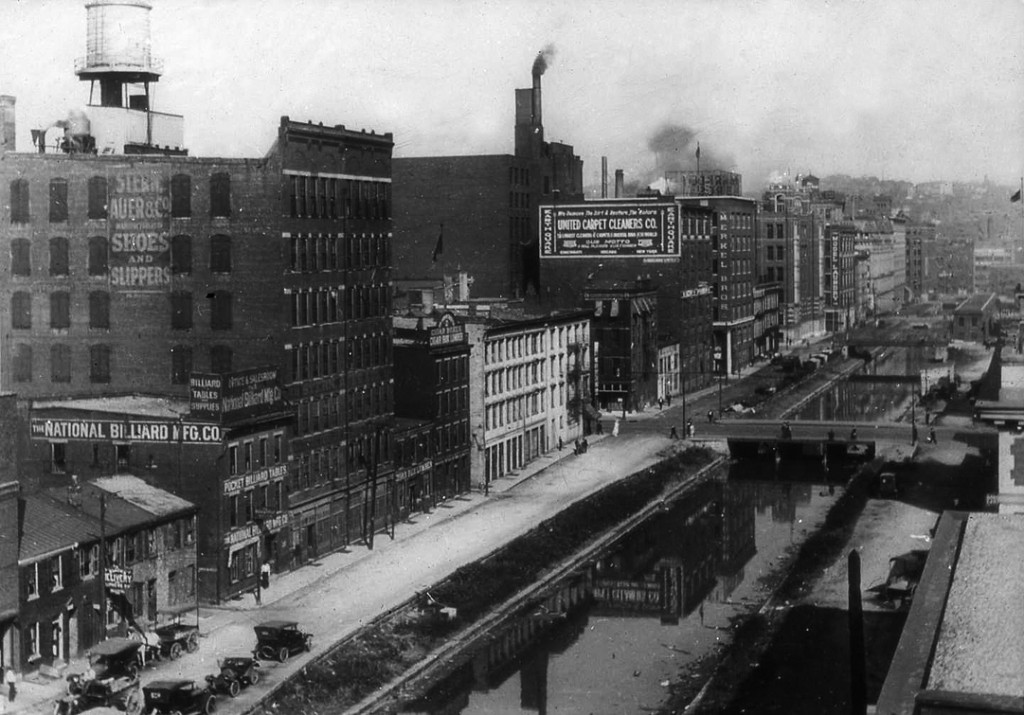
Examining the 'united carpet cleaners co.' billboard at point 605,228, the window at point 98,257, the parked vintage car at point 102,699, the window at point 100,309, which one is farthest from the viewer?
the 'united carpet cleaners co.' billboard at point 605,228

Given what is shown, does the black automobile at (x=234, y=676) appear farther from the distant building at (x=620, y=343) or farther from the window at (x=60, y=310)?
the distant building at (x=620, y=343)

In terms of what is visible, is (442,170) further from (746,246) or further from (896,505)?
(896,505)

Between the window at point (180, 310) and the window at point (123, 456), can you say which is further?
the window at point (180, 310)

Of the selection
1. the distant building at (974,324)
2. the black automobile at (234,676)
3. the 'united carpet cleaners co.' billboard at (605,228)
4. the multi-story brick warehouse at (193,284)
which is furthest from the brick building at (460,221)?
the black automobile at (234,676)

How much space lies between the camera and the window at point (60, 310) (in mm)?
67438

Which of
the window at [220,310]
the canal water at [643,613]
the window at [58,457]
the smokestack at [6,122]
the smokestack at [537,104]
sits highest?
the smokestack at [537,104]

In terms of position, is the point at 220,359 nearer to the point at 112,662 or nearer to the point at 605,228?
the point at 112,662

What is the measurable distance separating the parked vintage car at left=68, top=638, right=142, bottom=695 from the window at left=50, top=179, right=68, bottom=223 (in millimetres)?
24667

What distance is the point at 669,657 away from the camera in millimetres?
56344

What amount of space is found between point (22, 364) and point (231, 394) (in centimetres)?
1413

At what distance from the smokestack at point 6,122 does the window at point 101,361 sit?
9.45 m

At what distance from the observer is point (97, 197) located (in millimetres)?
65875

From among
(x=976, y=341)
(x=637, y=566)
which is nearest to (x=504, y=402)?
(x=637, y=566)

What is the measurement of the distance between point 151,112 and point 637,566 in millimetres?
32941
